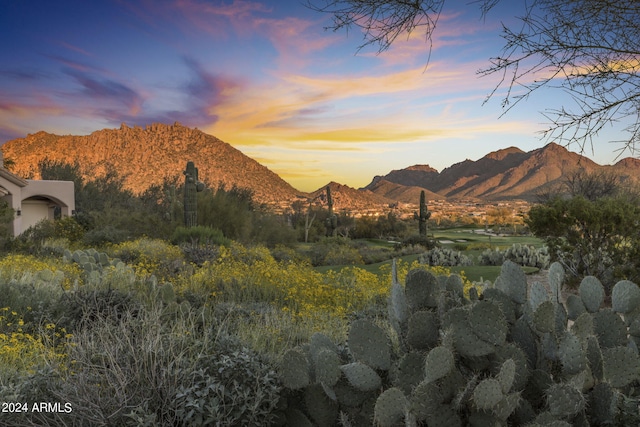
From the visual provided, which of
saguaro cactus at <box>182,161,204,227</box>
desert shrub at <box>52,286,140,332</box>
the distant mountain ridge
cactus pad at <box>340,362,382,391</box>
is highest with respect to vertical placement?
the distant mountain ridge

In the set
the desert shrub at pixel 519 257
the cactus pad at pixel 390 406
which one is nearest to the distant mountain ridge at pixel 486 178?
the desert shrub at pixel 519 257

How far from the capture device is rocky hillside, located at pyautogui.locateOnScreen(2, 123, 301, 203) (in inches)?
2248

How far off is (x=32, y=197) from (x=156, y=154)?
102ft

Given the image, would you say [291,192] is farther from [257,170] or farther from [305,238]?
[305,238]

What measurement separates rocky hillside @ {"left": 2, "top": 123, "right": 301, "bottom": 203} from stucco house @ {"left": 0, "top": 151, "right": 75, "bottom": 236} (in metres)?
25.4

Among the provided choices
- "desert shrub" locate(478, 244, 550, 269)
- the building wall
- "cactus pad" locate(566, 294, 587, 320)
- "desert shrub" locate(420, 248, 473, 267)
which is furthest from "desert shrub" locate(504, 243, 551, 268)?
the building wall

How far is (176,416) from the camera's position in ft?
10.7

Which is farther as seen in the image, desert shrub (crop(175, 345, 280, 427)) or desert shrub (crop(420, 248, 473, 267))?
desert shrub (crop(420, 248, 473, 267))

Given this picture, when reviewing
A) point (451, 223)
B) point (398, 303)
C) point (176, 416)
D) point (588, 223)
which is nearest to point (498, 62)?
point (398, 303)

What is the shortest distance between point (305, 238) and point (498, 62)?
87.4 ft

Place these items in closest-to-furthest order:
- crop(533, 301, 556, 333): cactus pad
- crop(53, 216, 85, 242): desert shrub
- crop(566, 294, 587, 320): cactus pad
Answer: crop(533, 301, 556, 333): cactus pad → crop(566, 294, 587, 320): cactus pad → crop(53, 216, 85, 242): desert shrub

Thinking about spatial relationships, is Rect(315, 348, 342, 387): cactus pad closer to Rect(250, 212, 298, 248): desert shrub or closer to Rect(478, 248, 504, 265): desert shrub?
Rect(478, 248, 504, 265): desert shrub

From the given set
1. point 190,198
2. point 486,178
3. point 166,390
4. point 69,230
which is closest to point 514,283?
point 166,390

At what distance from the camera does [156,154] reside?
59.2 metres
